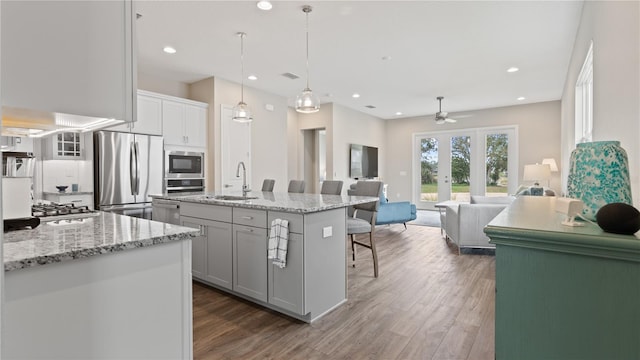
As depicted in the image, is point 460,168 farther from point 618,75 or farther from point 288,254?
point 288,254

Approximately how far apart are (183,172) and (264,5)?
3086 mm

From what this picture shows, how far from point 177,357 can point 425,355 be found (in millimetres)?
1487

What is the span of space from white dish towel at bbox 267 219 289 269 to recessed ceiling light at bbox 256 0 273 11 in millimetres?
2129

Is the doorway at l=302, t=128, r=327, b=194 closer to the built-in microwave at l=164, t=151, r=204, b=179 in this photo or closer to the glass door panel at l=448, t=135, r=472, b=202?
the built-in microwave at l=164, t=151, r=204, b=179

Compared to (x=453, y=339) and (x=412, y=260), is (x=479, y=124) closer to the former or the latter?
(x=412, y=260)

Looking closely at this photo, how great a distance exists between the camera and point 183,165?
204 inches

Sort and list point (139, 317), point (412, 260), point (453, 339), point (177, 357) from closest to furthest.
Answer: point (139, 317), point (177, 357), point (453, 339), point (412, 260)

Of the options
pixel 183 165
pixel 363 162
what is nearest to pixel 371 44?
pixel 183 165

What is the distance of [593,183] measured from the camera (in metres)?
1.08

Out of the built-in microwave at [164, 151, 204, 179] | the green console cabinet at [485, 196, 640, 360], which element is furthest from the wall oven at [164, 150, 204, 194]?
the green console cabinet at [485, 196, 640, 360]

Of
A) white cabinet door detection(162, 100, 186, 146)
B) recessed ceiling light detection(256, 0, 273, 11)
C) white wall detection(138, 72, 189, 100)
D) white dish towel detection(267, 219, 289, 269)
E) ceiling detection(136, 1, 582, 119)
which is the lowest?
white dish towel detection(267, 219, 289, 269)

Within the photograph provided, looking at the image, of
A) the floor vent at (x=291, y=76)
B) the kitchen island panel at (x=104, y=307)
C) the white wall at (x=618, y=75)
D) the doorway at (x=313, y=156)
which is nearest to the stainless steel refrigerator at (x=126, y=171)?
the floor vent at (x=291, y=76)

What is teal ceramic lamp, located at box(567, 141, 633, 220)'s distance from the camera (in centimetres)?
103

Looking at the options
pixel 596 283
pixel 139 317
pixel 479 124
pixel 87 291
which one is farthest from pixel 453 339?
pixel 479 124
